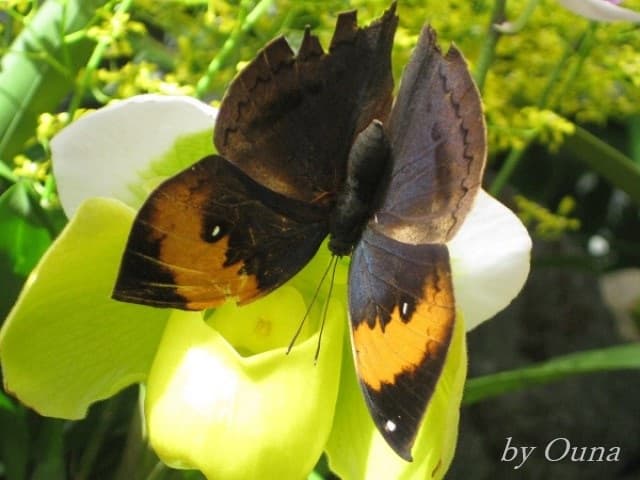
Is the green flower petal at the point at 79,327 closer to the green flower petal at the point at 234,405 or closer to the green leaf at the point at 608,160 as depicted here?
the green flower petal at the point at 234,405

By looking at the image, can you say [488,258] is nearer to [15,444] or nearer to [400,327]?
[400,327]

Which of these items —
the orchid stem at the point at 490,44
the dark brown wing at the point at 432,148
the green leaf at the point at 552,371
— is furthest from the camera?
the green leaf at the point at 552,371

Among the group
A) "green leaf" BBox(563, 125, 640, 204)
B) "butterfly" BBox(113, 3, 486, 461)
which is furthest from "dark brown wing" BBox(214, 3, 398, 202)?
"green leaf" BBox(563, 125, 640, 204)

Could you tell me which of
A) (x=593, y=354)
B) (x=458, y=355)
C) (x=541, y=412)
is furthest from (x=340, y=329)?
(x=541, y=412)

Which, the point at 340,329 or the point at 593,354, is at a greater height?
the point at 340,329

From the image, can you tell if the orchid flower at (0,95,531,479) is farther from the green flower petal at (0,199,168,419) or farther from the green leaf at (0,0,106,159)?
the green leaf at (0,0,106,159)

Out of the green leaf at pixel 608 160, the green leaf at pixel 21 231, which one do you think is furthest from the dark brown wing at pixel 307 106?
the green leaf at pixel 608 160

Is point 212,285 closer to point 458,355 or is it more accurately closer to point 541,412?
point 458,355
